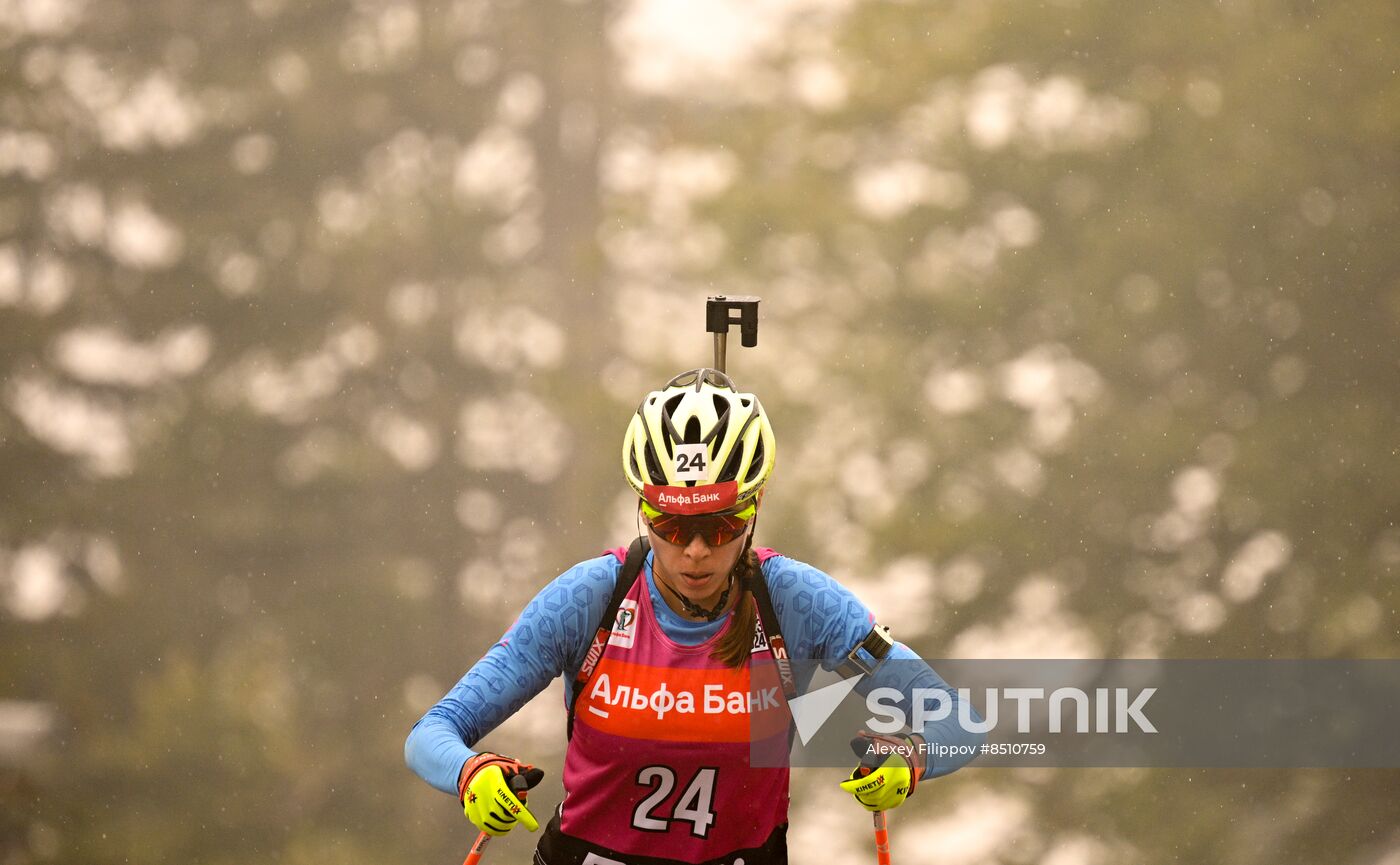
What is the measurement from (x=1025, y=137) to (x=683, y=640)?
3202 mm

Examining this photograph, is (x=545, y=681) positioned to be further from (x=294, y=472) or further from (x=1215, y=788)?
(x=1215, y=788)

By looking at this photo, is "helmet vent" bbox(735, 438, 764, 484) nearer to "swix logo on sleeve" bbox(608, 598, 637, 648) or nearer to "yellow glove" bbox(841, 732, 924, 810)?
"swix logo on sleeve" bbox(608, 598, 637, 648)

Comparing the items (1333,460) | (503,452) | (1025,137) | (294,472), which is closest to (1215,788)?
(1333,460)

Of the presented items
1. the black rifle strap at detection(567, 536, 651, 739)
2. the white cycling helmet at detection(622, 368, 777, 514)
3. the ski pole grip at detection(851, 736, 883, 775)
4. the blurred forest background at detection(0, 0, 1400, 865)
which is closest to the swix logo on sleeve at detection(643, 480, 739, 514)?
the white cycling helmet at detection(622, 368, 777, 514)

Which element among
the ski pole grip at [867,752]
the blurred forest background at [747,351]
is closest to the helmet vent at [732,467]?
the ski pole grip at [867,752]

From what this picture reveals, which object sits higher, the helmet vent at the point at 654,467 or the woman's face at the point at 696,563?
the helmet vent at the point at 654,467

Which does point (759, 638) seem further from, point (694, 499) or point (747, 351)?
point (747, 351)

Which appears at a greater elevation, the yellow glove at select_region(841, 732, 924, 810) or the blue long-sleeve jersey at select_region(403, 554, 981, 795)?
the blue long-sleeve jersey at select_region(403, 554, 981, 795)

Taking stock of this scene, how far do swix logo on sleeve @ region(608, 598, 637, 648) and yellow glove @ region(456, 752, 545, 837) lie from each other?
0.36 meters

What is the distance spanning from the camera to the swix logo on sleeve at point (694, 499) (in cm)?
286

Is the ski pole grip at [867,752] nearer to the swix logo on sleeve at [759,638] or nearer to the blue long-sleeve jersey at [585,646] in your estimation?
the blue long-sleeve jersey at [585,646]

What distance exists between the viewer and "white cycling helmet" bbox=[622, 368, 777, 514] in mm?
2877

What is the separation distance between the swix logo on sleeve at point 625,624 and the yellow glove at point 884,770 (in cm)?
52

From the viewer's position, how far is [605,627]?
3008 mm
